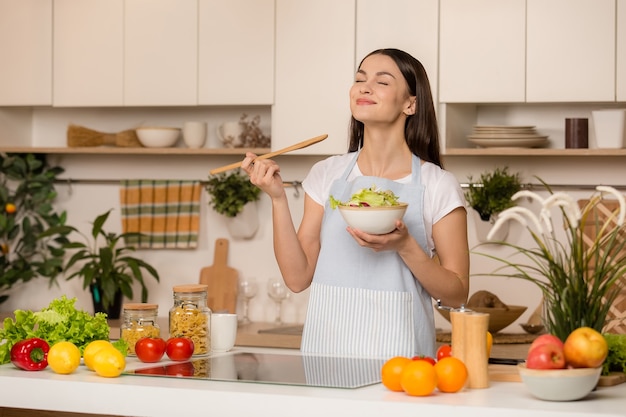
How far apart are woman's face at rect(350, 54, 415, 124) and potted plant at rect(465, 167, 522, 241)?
4.62 ft

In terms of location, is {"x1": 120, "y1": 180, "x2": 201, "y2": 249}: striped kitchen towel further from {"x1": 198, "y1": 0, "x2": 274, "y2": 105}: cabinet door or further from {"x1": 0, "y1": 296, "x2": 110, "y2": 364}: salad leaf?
{"x1": 0, "y1": 296, "x2": 110, "y2": 364}: salad leaf

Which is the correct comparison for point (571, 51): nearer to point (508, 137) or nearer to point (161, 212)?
point (508, 137)

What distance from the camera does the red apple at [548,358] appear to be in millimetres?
1798

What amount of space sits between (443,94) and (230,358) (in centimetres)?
189

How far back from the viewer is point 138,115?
15.2 ft

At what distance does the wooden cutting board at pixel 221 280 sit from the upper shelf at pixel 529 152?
1123mm

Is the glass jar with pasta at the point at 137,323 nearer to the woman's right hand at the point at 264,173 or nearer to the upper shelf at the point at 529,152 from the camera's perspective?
the woman's right hand at the point at 264,173

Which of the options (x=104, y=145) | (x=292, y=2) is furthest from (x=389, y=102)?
(x=104, y=145)

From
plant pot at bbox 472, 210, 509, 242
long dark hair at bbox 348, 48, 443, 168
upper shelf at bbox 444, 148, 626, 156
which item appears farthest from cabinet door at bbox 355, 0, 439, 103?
long dark hair at bbox 348, 48, 443, 168

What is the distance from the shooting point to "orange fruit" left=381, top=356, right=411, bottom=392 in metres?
1.88

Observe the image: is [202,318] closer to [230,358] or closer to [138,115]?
[230,358]

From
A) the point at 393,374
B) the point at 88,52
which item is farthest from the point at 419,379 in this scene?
the point at 88,52

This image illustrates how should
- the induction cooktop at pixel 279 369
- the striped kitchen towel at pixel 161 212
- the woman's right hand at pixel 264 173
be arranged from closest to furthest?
the induction cooktop at pixel 279 369, the woman's right hand at pixel 264 173, the striped kitchen towel at pixel 161 212

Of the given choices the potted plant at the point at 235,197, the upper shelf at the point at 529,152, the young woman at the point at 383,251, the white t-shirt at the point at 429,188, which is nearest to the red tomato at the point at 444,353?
the young woman at the point at 383,251
